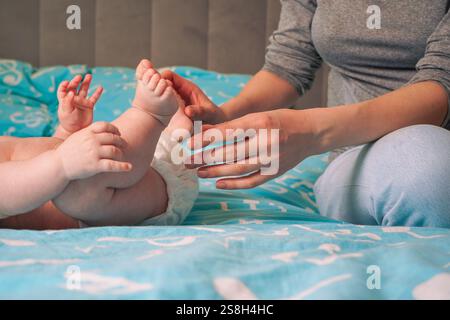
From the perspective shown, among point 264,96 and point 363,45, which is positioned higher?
point 363,45

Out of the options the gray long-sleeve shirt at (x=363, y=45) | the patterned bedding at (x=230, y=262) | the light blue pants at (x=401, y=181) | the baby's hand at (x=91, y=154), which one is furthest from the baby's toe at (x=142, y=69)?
the gray long-sleeve shirt at (x=363, y=45)

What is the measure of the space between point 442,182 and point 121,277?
52 cm

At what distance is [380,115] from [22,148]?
1.91 feet

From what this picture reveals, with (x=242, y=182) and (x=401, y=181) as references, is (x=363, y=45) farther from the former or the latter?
(x=242, y=182)

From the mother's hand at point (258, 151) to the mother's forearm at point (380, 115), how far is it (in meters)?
0.04

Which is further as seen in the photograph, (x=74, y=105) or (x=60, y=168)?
(x=74, y=105)

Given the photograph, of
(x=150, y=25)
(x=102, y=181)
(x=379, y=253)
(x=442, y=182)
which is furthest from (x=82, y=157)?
(x=150, y=25)

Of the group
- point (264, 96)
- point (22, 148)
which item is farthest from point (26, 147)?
point (264, 96)

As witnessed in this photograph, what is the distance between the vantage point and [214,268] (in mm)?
495

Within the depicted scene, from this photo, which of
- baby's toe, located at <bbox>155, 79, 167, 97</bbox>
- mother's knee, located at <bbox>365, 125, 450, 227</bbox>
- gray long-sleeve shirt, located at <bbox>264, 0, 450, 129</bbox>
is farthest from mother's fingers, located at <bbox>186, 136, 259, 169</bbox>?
gray long-sleeve shirt, located at <bbox>264, 0, 450, 129</bbox>

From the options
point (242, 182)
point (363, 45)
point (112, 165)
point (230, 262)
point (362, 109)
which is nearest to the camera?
point (230, 262)

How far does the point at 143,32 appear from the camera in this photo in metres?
1.90

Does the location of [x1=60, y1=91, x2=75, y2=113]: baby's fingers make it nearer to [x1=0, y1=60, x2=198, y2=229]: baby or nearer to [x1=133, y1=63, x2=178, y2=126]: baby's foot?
[x1=0, y1=60, x2=198, y2=229]: baby

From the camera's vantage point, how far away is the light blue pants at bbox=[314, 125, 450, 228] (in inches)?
30.7
